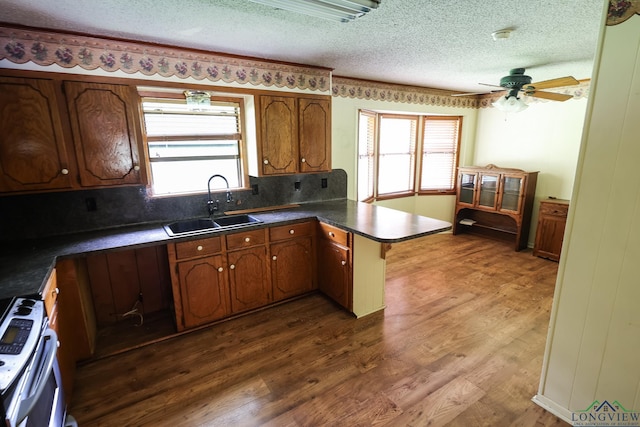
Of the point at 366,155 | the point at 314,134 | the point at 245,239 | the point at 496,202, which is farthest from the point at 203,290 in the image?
the point at 496,202

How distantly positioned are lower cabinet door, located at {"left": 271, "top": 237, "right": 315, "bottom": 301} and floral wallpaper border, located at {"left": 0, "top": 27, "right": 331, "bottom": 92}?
1.54 meters

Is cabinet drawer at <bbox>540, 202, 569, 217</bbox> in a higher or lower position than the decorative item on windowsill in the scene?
lower

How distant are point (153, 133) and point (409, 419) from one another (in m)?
2.91

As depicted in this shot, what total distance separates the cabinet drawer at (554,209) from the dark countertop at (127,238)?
2563 mm

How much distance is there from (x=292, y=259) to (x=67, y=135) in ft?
6.53

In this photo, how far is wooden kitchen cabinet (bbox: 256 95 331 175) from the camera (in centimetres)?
293

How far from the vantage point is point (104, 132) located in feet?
7.57

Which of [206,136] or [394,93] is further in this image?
[394,93]

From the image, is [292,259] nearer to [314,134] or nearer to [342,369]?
[342,369]

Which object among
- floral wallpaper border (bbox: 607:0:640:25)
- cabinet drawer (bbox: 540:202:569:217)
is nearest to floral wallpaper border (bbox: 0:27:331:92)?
floral wallpaper border (bbox: 607:0:640:25)

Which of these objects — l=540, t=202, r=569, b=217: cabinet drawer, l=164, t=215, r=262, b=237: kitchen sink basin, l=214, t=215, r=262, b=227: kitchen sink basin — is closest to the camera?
l=164, t=215, r=262, b=237: kitchen sink basin

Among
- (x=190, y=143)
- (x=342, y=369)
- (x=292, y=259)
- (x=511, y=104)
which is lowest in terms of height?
(x=342, y=369)

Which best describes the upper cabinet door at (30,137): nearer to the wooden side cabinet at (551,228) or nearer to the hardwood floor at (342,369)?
the hardwood floor at (342,369)

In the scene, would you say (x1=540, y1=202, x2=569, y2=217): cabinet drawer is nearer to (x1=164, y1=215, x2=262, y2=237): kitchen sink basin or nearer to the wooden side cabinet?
the wooden side cabinet
